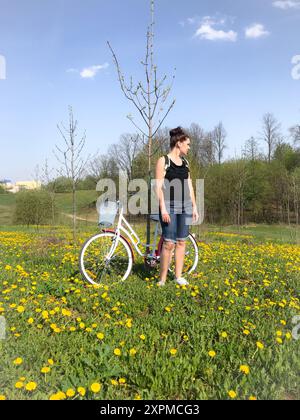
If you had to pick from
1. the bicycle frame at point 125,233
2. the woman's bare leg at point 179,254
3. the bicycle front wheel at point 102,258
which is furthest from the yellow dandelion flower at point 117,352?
the woman's bare leg at point 179,254

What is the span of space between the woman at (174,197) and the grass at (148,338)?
539mm

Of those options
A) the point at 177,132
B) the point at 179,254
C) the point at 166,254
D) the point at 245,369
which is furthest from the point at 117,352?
the point at 177,132

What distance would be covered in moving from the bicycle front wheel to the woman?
61 cm

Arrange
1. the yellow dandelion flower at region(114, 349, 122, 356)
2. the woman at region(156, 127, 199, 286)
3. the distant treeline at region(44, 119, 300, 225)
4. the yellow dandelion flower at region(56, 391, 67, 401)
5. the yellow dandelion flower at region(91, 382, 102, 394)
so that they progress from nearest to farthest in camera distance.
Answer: the yellow dandelion flower at region(56, 391, 67, 401) → the yellow dandelion flower at region(91, 382, 102, 394) → the yellow dandelion flower at region(114, 349, 122, 356) → the woman at region(156, 127, 199, 286) → the distant treeline at region(44, 119, 300, 225)

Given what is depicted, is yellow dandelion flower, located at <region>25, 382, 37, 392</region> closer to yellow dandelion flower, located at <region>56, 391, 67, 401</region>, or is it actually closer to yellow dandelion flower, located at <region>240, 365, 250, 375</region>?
yellow dandelion flower, located at <region>56, 391, 67, 401</region>

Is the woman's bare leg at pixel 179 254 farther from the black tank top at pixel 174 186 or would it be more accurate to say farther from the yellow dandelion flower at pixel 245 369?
the yellow dandelion flower at pixel 245 369

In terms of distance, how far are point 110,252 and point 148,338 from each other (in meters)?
1.74

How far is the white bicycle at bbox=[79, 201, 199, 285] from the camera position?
450 cm

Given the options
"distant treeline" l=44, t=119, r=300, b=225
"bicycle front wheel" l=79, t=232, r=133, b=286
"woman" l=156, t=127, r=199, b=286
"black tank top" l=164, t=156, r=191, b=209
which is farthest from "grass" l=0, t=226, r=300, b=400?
"distant treeline" l=44, t=119, r=300, b=225

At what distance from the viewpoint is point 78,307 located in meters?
3.68

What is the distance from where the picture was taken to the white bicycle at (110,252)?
450cm

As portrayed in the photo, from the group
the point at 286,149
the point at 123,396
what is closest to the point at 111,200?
the point at 123,396
